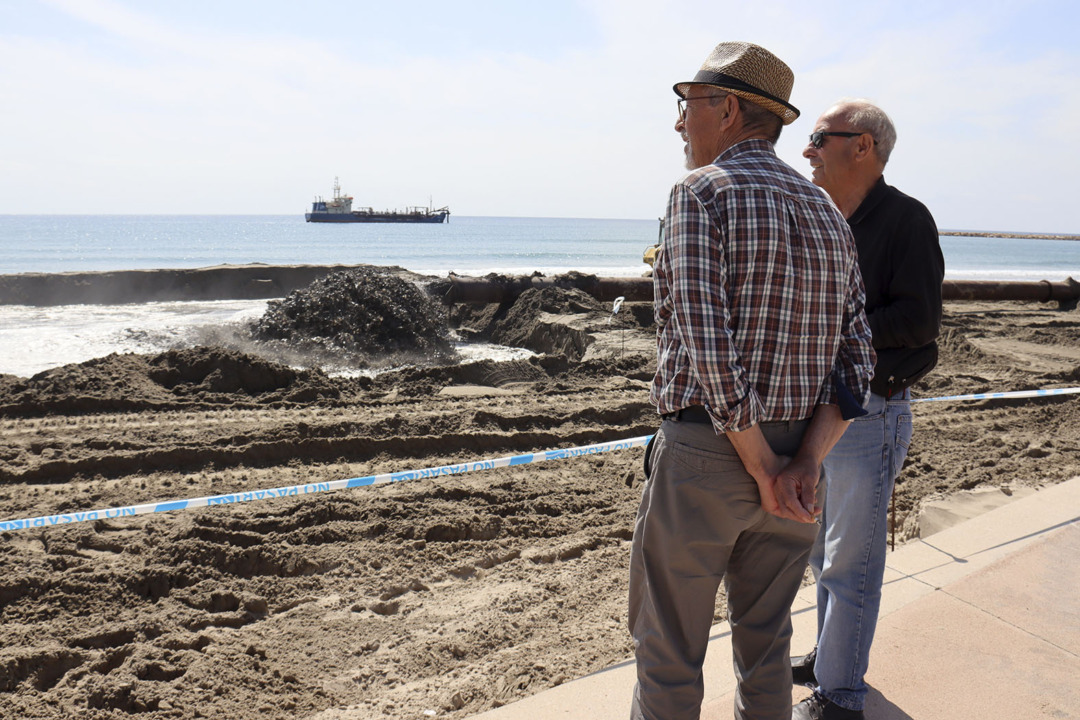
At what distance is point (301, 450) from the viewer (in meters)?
5.93

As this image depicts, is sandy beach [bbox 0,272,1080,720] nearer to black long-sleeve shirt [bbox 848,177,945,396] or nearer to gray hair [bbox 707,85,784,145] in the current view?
black long-sleeve shirt [bbox 848,177,945,396]

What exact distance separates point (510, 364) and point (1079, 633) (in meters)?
6.64

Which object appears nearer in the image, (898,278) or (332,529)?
(898,278)

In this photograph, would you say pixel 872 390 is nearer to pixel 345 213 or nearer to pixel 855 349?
pixel 855 349

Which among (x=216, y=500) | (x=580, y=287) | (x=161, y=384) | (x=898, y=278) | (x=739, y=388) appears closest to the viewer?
(x=739, y=388)

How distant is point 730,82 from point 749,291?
51 cm

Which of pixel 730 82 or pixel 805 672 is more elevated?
pixel 730 82

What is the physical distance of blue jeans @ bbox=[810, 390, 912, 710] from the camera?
2322 mm

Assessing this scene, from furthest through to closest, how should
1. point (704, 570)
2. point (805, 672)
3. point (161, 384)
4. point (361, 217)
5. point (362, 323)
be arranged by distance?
1. point (361, 217)
2. point (362, 323)
3. point (161, 384)
4. point (805, 672)
5. point (704, 570)

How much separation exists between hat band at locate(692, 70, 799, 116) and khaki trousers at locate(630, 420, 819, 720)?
0.78 m

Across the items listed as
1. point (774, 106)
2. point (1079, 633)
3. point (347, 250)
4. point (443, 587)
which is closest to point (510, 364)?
point (443, 587)

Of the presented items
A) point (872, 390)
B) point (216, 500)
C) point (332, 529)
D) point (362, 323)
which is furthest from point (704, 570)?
point (362, 323)

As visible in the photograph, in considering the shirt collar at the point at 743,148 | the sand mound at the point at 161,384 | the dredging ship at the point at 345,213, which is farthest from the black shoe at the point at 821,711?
the dredging ship at the point at 345,213

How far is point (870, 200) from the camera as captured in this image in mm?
2396
